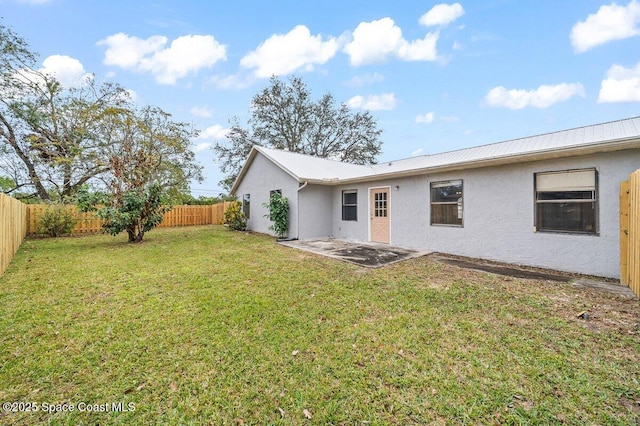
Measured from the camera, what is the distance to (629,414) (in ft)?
6.59

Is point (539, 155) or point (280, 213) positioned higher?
point (539, 155)

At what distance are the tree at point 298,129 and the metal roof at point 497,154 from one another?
38.0 feet

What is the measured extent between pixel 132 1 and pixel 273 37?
709cm

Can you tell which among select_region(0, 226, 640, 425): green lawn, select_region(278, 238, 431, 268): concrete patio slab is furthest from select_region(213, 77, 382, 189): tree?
select_region(0, 226, 640, 425): green lawn

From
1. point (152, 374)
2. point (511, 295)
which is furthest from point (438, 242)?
point (152, 374)

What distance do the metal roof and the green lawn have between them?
2795mm

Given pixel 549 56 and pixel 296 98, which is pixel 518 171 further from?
pixel 296 98

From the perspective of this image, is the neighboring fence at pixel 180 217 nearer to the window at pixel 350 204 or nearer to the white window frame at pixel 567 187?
the window at pixel 350 204

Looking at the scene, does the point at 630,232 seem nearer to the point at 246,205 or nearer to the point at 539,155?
the point at 539,155

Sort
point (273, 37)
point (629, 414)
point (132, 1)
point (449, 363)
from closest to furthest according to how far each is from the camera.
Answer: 1. point (629, 414)
2. point (449, 363)
3. point (132, 1)
4. point (273, 37)

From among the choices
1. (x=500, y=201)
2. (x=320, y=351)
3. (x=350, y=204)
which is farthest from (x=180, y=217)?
(x=500, y=201)

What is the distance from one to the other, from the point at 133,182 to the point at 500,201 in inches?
A: 479

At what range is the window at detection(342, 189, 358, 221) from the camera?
1070cm

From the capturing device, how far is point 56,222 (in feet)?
37.7
